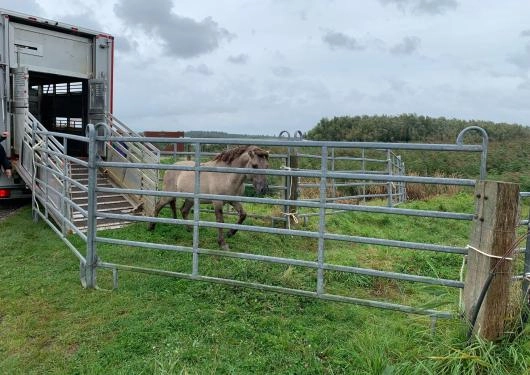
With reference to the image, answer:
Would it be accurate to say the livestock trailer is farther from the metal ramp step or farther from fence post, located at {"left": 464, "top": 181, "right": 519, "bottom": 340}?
fence post, located at {"left": 464, "top": 181, "right": 519, "bottom": 340}

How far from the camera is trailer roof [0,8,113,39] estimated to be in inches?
327

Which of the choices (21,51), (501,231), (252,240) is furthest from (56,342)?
(21,51)

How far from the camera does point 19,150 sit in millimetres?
8641

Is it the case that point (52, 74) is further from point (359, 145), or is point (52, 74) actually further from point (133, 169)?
point (359, 145)

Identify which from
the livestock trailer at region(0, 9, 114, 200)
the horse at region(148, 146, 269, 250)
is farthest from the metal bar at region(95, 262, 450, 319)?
the livestock trailer at region(0, 9, 114, 200)

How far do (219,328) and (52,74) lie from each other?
7.59 m

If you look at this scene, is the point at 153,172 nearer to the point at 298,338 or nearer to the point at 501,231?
the point at 298,338

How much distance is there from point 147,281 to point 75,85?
7.33 meters

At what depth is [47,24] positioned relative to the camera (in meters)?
8.88

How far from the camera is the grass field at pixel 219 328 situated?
3076mm

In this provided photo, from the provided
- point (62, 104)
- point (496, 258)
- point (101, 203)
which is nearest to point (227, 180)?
point (101, 203)

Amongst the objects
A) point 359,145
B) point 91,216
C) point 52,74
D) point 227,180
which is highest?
point 52,74

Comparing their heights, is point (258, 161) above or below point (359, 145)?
below

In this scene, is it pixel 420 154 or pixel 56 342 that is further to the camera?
pixel 420 154
